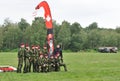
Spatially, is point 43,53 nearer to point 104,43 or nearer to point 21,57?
A: point 21,57

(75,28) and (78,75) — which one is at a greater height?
(75,28)

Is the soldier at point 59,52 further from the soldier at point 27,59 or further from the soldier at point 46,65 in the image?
the soldier at point 27,59

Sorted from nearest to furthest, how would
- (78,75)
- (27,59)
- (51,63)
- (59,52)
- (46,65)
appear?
(78,75) < (27,59) < (46,65) < (51,63) < (59,52)

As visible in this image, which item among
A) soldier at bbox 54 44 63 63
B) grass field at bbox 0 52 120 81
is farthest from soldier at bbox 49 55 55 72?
grass field at bbox 0 52 120 81

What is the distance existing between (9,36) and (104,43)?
26689 millimetres

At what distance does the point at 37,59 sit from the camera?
24984 mm

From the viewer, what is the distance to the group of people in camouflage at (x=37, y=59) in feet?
79.3

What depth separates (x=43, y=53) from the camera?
84.6ft

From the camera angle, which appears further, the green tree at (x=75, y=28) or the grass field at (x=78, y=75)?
the green tree at (x=75, y=28)

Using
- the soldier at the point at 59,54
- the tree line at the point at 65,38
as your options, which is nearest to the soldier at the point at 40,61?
the soldier at the point at 59,54

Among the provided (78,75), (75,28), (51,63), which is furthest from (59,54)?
(75,28)

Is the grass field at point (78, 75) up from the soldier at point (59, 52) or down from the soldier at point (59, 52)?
down

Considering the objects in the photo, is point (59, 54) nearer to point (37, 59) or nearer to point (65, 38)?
point (37, 59)

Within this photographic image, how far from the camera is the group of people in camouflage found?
2417 cm
